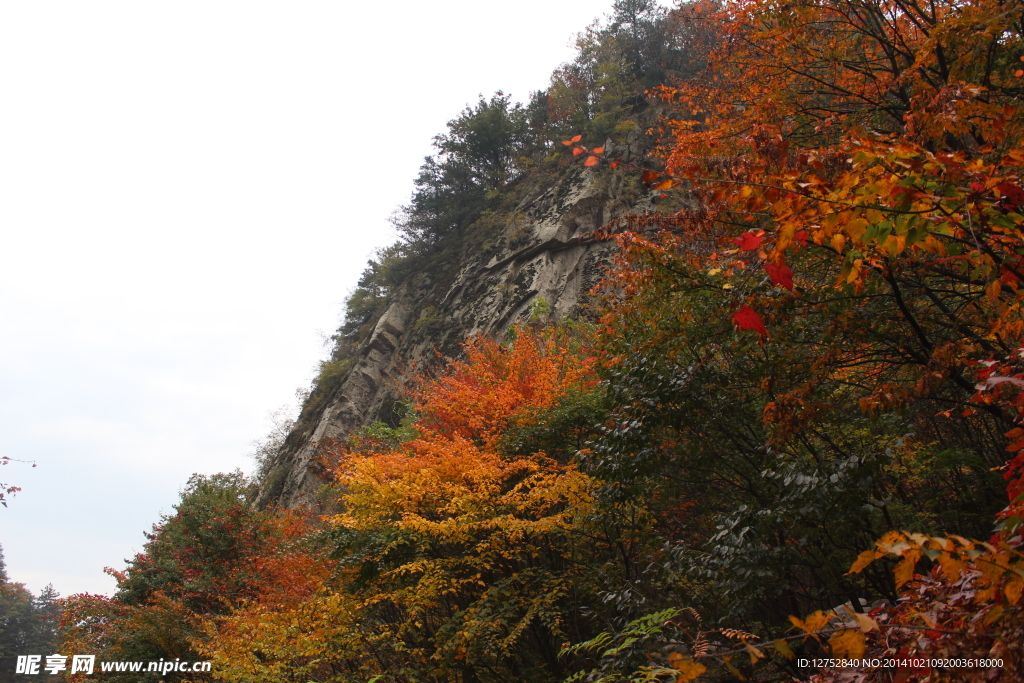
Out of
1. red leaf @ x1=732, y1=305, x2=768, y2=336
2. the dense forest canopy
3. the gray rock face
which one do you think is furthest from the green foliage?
red leaf @ x1=732, y1=305, x2=768, y2=336

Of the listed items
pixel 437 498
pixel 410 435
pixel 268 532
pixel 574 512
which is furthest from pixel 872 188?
pixel 268 532

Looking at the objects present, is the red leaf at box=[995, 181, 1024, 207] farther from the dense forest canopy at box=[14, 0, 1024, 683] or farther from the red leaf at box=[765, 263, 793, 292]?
the red leaf at box=[765, 263, 793, 292]

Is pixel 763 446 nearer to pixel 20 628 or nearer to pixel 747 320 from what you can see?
pixel 747 320

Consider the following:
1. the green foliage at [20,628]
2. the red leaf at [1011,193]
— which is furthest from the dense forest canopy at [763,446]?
the green foliage at [20,628]

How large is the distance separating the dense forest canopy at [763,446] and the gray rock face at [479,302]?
339 inches

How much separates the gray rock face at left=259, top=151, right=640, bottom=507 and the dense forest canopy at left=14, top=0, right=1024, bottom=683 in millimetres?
8620

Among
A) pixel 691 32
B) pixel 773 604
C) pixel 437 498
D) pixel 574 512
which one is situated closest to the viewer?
pixel 773 604

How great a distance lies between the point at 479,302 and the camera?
22.0 meters

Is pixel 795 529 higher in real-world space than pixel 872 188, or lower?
lower

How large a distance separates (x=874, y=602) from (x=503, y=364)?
369 inches

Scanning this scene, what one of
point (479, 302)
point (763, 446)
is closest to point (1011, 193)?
point (763, 446)

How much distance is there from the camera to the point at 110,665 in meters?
11.1

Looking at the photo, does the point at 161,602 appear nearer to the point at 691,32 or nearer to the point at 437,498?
the point at 437,498

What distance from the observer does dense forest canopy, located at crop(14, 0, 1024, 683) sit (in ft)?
8.52
